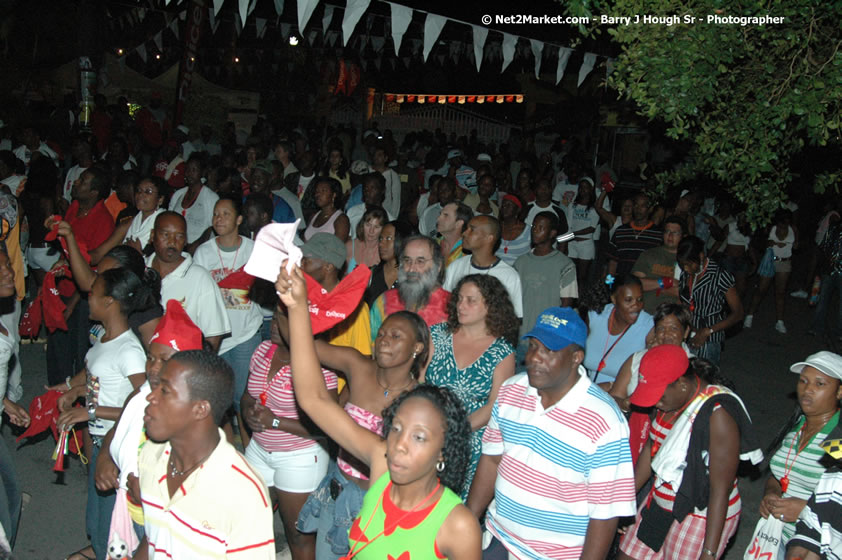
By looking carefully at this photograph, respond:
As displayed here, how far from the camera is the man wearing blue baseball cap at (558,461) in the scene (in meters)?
3.18

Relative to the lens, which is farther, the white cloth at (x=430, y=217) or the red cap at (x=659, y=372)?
the white cloth at (x=430, y=217)

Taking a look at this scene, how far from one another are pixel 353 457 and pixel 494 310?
1.31 metres

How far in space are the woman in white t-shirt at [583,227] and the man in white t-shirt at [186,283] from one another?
6.49 m

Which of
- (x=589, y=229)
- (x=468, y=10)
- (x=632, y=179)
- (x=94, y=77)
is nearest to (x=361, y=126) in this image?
(x=468, y=10)

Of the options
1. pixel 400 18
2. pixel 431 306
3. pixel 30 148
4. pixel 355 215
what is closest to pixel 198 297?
pixel 431 306

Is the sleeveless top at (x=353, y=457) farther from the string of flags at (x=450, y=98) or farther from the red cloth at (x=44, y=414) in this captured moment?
the string of flags at (x=450, y=98)

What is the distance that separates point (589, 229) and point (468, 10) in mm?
9226

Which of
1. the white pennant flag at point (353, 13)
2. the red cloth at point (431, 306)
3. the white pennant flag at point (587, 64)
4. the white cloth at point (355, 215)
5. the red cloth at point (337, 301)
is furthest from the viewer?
the white pennant flag at point (587, 64)

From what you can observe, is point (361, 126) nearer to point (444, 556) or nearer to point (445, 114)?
point (445, 114)

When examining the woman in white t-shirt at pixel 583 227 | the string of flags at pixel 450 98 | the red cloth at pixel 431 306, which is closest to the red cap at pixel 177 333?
the red cloth at pixel 431 306

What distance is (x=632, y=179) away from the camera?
59.6 feet

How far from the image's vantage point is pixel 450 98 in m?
29.9

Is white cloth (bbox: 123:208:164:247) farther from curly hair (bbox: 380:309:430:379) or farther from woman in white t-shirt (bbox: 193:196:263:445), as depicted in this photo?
curly hair (bbox: 380:309:430:379)

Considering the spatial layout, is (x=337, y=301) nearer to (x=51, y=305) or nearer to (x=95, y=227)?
(x=51, y=305)
